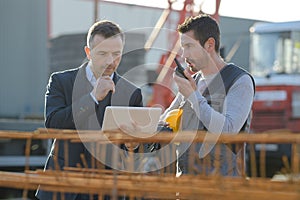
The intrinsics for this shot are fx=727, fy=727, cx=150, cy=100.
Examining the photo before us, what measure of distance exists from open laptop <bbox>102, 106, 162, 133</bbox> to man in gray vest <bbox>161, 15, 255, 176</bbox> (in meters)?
0.18

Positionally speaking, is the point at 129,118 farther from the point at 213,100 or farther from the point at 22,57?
the point at 22,57

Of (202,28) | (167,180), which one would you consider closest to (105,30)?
(202,28)

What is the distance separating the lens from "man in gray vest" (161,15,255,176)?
332 centimetres

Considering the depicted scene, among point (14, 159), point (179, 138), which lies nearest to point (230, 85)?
point (179, 138)

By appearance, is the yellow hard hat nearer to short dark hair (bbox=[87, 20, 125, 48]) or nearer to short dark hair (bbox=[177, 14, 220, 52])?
short dark hair (bbox=[177, 14, 220, 52])

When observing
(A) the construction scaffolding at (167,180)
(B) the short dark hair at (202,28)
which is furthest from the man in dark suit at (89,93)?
(A) the construction scaffolding at (167,180)

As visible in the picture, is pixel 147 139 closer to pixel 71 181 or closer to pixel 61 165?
pixel 71 181

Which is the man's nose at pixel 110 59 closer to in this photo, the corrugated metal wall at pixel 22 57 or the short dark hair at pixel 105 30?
the short dark hair at pixel 105 30

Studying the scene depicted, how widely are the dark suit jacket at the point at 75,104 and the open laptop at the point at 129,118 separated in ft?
0.80

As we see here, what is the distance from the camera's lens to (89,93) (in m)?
3.62

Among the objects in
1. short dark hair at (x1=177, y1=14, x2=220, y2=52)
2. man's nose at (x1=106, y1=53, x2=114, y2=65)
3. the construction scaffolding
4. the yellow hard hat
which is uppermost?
short dark hair at (x1=177, y1=14, x2=220, y2=52)

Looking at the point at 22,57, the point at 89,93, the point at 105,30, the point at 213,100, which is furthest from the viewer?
the point at 22,57

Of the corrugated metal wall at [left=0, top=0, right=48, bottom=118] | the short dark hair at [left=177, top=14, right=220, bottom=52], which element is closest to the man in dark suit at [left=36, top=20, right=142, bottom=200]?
the short dark hair at [left=177, top=14, right=220, bottom=52]

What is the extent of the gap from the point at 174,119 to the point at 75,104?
49 centimetres
